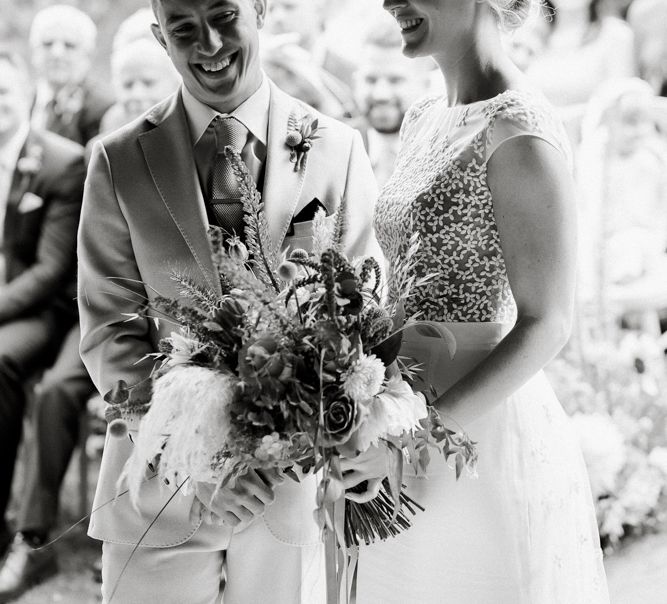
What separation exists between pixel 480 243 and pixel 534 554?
657mm

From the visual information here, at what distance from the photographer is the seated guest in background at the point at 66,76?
14.4ft

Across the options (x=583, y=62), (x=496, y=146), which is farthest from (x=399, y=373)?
(x=583, y=62)

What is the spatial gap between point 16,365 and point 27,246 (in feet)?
1.94

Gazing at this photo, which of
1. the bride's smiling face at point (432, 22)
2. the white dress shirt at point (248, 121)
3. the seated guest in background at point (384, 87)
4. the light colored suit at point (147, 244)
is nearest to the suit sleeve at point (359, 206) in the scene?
the light colored suit at point (147, 244)

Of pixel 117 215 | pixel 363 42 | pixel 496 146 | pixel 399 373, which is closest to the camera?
pixel 399 373

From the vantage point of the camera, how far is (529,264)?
5.65ft

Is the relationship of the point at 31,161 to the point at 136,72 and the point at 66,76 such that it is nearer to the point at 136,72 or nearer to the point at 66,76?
the point at 66,76

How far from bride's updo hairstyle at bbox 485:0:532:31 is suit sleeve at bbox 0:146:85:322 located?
9.42 feet

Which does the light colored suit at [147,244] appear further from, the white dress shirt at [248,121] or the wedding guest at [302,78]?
the wedding guest at [302,78]

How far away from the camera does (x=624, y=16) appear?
4.73 m

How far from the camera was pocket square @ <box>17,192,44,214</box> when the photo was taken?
438 centimetres

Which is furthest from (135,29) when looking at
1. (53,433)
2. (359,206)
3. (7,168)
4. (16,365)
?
(359,206)

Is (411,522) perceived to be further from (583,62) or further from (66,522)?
(583,62)

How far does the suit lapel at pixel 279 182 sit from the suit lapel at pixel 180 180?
154 millimetres
